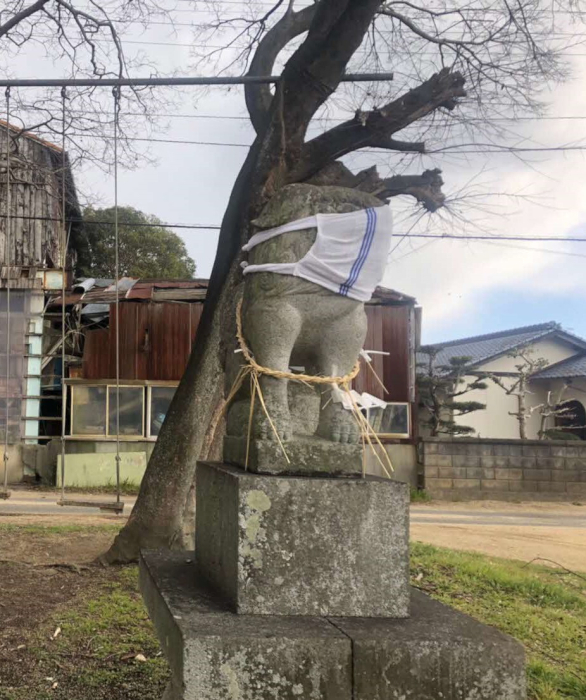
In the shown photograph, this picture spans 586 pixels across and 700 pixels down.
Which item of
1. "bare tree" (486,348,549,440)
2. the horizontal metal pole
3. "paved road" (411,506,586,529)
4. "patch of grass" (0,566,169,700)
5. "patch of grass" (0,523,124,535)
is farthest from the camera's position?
"bare tree" (486,348,549,440)

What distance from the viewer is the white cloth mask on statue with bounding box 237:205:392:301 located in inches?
104

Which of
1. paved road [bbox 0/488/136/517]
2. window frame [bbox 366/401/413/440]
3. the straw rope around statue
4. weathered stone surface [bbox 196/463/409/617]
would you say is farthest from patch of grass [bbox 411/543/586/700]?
window frame [bbox 366/401/413/440]

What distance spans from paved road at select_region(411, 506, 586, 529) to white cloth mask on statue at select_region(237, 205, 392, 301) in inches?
355

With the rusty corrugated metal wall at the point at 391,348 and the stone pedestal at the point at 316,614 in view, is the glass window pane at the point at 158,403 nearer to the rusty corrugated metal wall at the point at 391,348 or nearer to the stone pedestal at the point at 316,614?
the rusty corrugated metal wall at the point at 391,348

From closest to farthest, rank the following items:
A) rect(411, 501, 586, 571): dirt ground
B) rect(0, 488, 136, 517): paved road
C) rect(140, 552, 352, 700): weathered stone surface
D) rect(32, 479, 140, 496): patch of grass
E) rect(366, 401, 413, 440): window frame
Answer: rect(140, 552, 352, 700): weathered stone surface → rect(411, 501, 586, 571): dirt ground → rect(0, 488, 136, 517): paved road → rect(32, 479, 140, 496): patch of grass → rect(366, 401, 413, 440): window frame

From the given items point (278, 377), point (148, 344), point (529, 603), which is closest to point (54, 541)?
point (529, 603)

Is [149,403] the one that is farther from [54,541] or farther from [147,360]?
[54,541]

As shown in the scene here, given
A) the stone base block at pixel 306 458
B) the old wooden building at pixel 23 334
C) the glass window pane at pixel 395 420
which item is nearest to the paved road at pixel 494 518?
the glass window pane at pixel 395 420

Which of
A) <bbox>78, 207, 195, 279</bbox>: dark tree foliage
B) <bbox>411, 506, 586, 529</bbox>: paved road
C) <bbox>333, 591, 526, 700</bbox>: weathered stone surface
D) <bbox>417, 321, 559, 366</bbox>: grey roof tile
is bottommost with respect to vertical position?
<bbox>411, 506, 586, 529</bbox>: paved road

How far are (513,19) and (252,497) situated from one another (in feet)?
21.0

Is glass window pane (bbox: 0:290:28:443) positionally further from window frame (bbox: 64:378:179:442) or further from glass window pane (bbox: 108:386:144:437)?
glass window pane (bbox: 108:386:144:437)

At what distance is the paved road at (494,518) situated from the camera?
36.8ft

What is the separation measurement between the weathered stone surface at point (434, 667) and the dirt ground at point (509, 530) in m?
6.37

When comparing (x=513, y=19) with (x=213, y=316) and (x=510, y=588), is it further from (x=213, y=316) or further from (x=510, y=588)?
(x=510, y=588)
